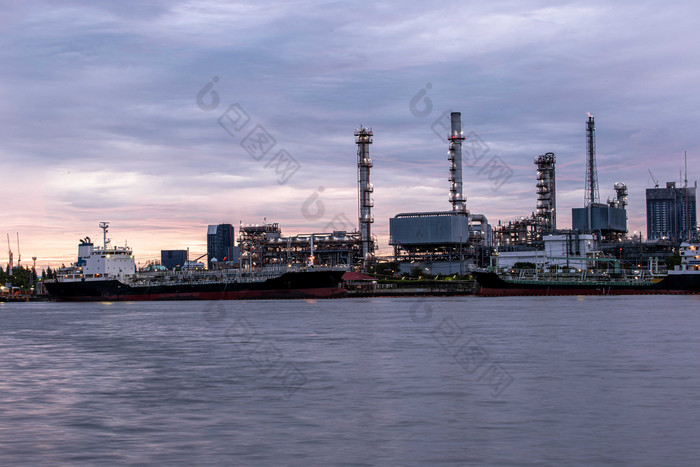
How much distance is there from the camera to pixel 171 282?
139250 millimetres

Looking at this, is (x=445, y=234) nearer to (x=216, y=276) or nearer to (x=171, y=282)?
(x=216, y=276)

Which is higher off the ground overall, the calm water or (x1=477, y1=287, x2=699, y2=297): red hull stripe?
the calm water

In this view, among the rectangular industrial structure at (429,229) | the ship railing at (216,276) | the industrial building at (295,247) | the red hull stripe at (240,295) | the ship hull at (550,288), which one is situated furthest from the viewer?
the industrial building at (295,247)

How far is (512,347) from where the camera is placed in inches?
1528

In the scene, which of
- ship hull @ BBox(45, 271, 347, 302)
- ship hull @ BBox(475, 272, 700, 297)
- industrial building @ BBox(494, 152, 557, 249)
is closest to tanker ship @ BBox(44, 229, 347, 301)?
ship hull @ BBox(45, 271, 347, 302)

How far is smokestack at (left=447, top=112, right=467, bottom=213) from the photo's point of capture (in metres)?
175

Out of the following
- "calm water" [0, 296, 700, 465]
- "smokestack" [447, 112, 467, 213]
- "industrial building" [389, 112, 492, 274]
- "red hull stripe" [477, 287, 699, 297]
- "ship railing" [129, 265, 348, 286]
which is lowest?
"red hull stripe" [477, 287, 699, 297]

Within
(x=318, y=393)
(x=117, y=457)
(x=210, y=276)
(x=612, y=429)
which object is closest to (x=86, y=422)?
(x=117, y=457)

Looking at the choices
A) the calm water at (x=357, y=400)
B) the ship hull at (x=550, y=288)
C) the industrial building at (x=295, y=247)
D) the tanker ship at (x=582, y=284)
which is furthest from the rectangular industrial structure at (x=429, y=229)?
the calm water at (x=357, y=400)

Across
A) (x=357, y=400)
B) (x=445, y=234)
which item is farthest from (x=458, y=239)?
(x=357, y=400)

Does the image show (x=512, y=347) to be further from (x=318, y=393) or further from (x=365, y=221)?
(x=365, y=221)

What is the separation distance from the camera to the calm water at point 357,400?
17.0 m

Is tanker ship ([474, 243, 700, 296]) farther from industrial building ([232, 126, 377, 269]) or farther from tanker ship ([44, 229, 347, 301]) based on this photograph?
industrial building ([232, 126, 377, 269])

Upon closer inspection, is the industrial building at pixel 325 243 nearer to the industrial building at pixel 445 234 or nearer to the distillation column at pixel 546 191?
the industrial building at pixel 445 234
